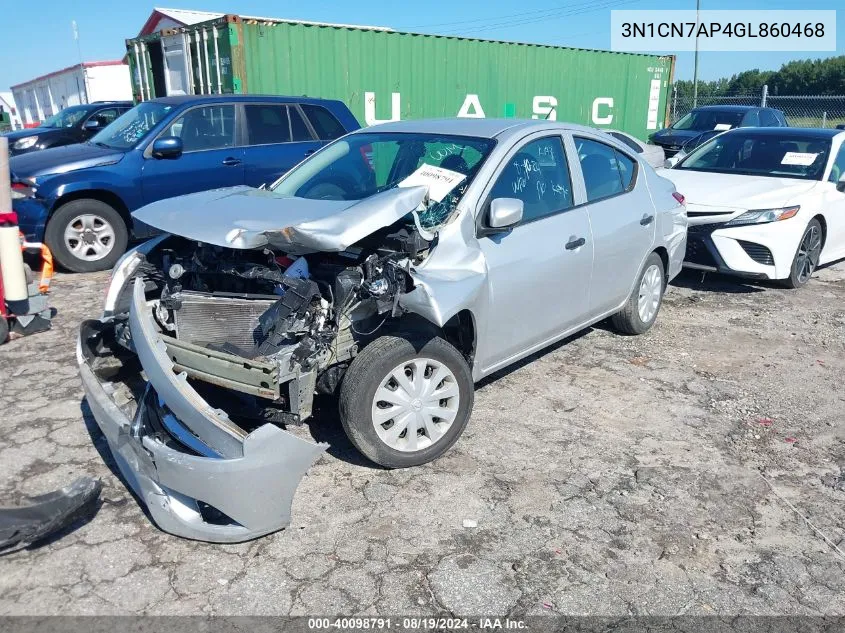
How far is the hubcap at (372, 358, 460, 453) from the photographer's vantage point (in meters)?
3.56

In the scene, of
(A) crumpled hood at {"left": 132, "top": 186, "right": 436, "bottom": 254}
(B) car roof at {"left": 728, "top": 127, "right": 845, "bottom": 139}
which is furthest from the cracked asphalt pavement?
(B) car roof at {"left": 728, "top": 127, "right": 845, "bottom": 139}

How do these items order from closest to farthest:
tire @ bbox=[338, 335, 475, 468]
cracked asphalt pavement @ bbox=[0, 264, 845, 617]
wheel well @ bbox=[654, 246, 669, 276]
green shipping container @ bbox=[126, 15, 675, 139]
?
cracked asphalt pavement @ bbox=[0, 264, 845, 617] < tire @ bbox=[338, 335, 475, 468] < wheel well @ bbox=[654, 246, 669, 276] < green shipping container @ bbox=[126, 15, 675, 139]

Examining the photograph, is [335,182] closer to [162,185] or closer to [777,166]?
[162,185]

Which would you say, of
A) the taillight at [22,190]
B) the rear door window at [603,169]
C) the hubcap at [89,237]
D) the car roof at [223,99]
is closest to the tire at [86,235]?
the hubcap at [89,237]

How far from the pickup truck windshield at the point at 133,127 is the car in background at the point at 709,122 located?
10987mm

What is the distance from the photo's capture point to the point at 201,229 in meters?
3.56

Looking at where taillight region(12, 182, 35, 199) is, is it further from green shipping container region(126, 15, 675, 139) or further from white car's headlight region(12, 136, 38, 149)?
white car's headlight region(12, 136, 38, 149)

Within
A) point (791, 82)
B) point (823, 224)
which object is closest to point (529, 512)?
point (823, 224)

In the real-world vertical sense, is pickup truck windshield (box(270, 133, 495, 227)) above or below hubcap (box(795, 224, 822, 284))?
above

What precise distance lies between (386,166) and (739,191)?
179 inches

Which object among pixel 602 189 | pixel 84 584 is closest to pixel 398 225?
pixel 602 189

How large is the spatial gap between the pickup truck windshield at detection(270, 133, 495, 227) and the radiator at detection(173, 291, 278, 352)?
108 centimetres

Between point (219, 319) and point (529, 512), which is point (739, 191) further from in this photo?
point (219, 319)

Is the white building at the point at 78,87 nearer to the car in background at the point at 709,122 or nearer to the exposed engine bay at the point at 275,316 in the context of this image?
the car in background at the point at 709,122
